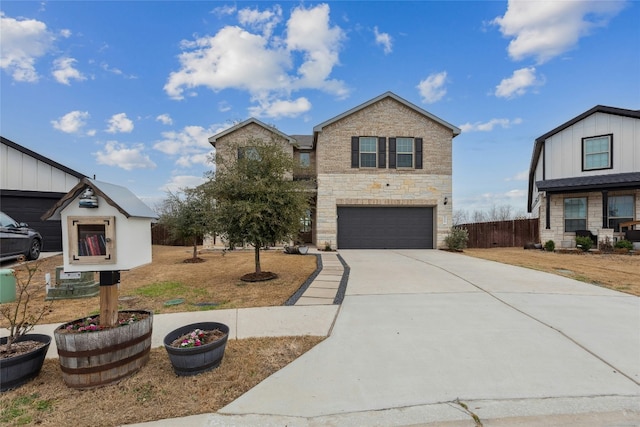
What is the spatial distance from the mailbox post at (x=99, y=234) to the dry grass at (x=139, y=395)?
2.28ft

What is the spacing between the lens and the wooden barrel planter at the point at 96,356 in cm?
280

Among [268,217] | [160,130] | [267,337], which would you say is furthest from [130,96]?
[267,337]

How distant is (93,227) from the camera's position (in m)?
3.40

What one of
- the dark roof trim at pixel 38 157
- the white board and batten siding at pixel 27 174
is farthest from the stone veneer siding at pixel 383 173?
the white board and batten siding at pixel 27 174

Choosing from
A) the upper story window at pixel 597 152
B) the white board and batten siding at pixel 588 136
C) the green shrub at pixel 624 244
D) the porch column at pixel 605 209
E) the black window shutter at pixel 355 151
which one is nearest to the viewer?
the green shrub at pixel 624 244

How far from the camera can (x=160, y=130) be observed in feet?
47.3

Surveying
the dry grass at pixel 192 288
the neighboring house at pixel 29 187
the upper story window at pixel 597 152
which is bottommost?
the dry grass at pixel 192 288

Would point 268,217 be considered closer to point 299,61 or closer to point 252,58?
point 252,58

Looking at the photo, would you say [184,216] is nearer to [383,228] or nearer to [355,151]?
[355,151]

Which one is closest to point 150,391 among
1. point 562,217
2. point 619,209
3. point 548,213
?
point 548,213

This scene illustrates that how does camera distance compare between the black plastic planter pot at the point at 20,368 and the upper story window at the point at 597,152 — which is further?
the upper story window at the point at 597,152

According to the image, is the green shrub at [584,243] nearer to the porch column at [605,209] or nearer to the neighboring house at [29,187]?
the porch column at [605,209]

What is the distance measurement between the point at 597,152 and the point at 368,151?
11.6 metres

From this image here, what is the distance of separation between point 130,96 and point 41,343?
36.4 ft
